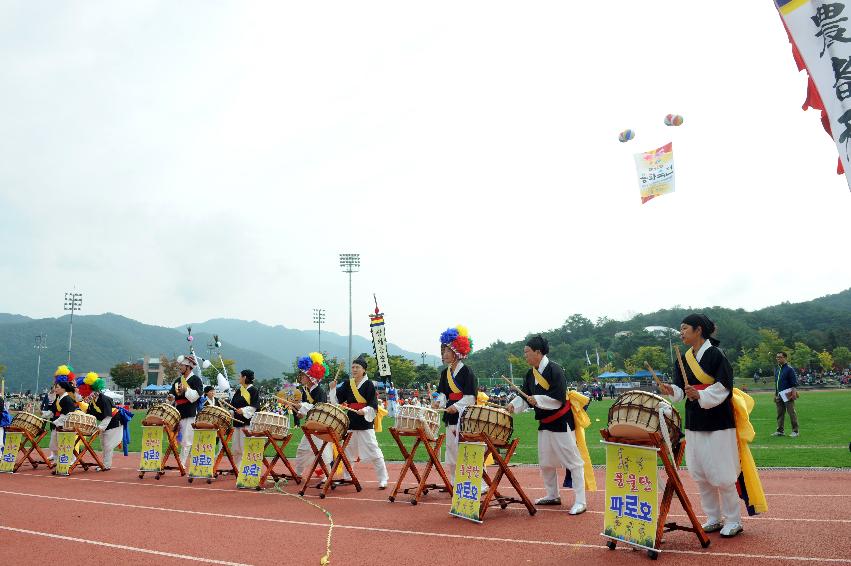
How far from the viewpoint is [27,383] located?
14775 centimetres

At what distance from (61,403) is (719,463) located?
12.3 meters

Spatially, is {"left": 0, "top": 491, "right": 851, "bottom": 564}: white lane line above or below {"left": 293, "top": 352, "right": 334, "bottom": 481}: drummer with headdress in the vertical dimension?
below

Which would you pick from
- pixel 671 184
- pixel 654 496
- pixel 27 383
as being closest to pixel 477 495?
pixel 654 496

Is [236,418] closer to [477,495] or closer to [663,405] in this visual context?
[477,495]

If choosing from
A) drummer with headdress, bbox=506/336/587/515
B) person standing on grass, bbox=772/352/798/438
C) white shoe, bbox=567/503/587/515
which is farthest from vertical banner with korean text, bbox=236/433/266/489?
person standing on grass, bbox=772/352/798/438

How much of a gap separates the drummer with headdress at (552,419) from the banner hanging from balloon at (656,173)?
972 cm

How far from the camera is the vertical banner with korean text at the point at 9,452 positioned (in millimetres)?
12156

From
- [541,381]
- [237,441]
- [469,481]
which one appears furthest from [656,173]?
[237,441]

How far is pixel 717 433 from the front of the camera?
5316 millimetres

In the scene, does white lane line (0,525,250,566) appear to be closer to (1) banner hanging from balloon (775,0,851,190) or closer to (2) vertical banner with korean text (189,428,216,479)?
(2) vertical banner with korean text (189,428,216,479)

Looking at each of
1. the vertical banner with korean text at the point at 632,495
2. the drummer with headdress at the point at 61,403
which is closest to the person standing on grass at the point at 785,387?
the vertical banner with korean text at the point at 632,495

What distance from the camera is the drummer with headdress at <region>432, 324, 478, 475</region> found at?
7.83 metres

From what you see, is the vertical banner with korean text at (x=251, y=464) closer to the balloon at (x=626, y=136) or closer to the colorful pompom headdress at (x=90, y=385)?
the colorful pompom headdress at (x=90, y=385)

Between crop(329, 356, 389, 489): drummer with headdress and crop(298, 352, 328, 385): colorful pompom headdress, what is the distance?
1096 mm
